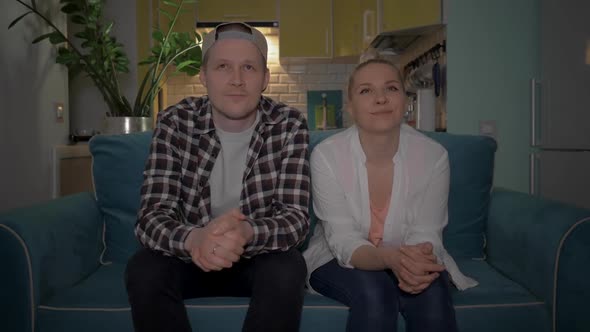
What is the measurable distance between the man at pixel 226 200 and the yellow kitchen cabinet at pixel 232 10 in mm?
2880

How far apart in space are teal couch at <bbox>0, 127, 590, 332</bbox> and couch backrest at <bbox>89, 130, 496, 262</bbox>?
1.4 inches

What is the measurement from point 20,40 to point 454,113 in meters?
2.24

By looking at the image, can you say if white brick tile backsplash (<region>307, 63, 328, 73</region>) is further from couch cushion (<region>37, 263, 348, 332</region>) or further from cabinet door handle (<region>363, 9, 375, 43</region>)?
couch cushion (<region>37, 263, 348, 332</region>)

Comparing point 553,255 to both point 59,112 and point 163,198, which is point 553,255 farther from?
point 59,112

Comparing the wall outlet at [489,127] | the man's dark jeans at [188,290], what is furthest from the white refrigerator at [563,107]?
the man's dark jeans at [188,290]

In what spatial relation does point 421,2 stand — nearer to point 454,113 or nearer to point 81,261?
point 454,113

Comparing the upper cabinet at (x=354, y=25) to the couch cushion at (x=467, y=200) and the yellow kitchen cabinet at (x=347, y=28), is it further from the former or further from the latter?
the couch cushion at (x=467, y=200)

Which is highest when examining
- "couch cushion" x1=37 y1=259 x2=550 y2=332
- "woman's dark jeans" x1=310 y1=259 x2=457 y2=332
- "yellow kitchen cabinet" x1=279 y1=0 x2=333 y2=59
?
"yellow kitchen cabinet" x1=279 y1=0 x2=333 y2=59

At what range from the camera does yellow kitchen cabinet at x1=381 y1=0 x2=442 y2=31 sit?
9.14 ft

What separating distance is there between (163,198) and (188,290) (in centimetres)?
23

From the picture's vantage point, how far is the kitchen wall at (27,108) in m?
2.43

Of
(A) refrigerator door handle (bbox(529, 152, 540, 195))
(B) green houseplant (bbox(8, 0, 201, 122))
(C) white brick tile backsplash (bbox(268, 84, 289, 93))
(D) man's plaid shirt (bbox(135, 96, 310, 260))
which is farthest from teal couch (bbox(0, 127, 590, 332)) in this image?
(C) white brick tile backsplash (bbox(268, 84, 289, 93))

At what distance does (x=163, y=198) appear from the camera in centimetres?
130

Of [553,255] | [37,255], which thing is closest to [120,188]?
[37,255]
